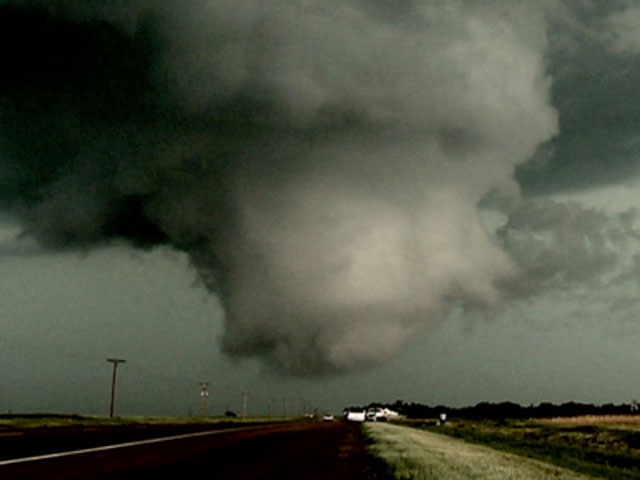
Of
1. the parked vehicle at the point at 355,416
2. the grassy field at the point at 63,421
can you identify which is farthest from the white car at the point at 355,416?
the grassy field at the point at 63,421

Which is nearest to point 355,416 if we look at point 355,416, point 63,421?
point 355,416

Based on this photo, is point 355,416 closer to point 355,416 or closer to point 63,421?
point 355,416

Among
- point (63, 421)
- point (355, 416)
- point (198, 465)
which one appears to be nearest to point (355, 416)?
point (355, 416)

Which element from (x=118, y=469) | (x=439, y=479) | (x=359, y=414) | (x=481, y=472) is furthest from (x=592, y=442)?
(x=359, y=414)

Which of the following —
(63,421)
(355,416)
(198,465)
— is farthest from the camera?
(355,416)

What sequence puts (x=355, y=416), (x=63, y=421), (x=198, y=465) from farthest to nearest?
(x=355, y=416)
(x=63, y=421)
(x=198, y=465)

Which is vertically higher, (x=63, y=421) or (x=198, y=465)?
(x=63, y=421)

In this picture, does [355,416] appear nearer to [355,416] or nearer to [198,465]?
[355,416]

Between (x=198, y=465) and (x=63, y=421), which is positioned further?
(x=63, y=421)

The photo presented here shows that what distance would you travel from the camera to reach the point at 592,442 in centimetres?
5250

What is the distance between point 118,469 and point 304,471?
4.64 m

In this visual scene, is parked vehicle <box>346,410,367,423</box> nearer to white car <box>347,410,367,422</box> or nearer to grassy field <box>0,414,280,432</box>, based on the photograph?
white car <box>347,410,367,422</box>

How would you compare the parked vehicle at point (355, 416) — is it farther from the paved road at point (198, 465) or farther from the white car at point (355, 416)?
the paved road at point (198, 465)

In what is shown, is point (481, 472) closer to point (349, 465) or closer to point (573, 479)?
point (573, 479)
